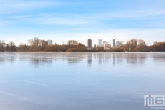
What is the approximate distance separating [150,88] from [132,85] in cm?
63

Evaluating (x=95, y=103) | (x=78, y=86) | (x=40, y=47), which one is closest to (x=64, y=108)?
(x=95, y=103)

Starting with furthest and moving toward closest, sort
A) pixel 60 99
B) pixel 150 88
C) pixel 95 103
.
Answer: pixel 150 88 < pixel 60 99 < pixel 95 103

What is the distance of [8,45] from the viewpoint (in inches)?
3457

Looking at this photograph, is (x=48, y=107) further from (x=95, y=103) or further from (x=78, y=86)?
(x=78, y=86)

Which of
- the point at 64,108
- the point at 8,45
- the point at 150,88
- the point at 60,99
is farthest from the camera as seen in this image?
the point at 8,45

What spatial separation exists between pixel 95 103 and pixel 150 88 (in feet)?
7.37

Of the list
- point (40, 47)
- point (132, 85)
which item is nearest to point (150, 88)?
point (132, 85)

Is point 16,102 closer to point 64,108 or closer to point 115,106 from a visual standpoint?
point 64,108

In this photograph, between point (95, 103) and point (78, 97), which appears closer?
point (95, 103)

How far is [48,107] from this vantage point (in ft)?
14.7

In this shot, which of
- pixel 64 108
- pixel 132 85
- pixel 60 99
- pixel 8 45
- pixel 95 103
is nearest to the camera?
pixel 64 108

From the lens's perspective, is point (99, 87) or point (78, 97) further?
point (99, 87)

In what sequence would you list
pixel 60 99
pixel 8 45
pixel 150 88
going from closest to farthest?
pixel 60 99 → pixel 150 88 → pixel 8 45

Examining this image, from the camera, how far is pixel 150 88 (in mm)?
6367
